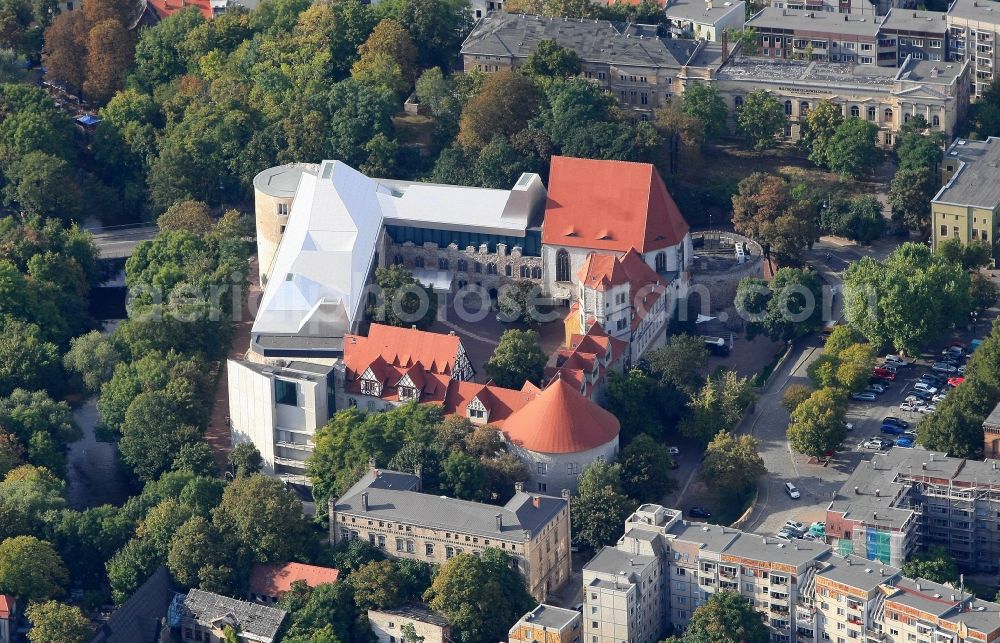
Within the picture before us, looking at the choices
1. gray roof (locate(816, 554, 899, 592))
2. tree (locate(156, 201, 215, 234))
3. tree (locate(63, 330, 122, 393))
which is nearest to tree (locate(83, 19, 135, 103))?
tree (locate(156, 201, 215, 234))

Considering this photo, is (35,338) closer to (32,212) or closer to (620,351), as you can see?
(32,212)

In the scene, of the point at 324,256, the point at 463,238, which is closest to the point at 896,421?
the point at 463,238

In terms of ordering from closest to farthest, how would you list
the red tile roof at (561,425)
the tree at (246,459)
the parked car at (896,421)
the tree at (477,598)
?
the tree at (477,598) → the red tile roof at (561,425) → the tree at (246,459) → the parked car at (896,421)

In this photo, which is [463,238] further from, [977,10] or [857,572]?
[977,10]

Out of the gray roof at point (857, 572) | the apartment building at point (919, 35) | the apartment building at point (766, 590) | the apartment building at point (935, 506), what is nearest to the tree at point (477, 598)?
the apartment building at point (766, 590)

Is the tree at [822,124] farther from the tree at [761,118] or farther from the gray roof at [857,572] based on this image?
the gray roof at [857,572]

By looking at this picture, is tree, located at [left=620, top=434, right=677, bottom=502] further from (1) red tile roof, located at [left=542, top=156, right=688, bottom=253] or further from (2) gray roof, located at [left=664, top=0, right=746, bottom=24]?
(2) gray roof, located at [left=664, top=0, right=746, bottom=24]
